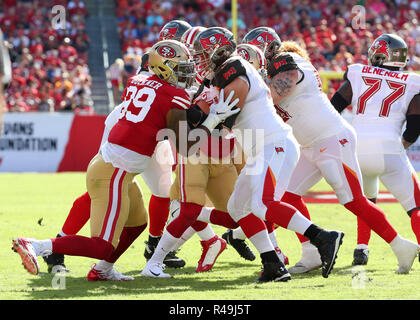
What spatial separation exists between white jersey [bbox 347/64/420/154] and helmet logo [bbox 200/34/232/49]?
4.43 ft

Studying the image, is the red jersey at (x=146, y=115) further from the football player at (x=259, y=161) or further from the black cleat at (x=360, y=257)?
the black cleat at (x=360, y=257)

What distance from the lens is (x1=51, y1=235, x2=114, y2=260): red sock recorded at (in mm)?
4938

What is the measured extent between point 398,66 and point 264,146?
1650 mm

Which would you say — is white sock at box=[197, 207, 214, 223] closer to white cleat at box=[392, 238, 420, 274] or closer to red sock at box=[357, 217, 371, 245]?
red sock at box=[357, 217, 371, 245]

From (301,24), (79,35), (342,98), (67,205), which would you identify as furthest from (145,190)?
(301,24)

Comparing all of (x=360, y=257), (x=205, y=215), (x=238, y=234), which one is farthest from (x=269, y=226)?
(x=360, y=257)

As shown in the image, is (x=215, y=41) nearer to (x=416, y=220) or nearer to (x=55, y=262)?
(x=55, y=262)

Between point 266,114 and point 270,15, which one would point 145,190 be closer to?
point 266,114

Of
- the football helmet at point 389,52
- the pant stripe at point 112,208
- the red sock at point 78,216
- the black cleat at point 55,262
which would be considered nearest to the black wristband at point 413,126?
the football helmet at point 389,52

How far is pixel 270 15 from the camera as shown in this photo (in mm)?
22172

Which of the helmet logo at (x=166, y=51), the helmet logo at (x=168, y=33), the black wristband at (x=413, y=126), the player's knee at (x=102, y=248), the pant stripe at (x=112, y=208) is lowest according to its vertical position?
the player's knee at (x=102, y=248)

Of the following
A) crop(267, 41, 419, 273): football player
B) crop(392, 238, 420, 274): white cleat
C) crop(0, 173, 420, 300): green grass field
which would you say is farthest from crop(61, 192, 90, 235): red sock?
crop(392, 238, 420, 274): white cleat

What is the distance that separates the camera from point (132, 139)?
5.12 metres

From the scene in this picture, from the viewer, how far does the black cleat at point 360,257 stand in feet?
19.9
